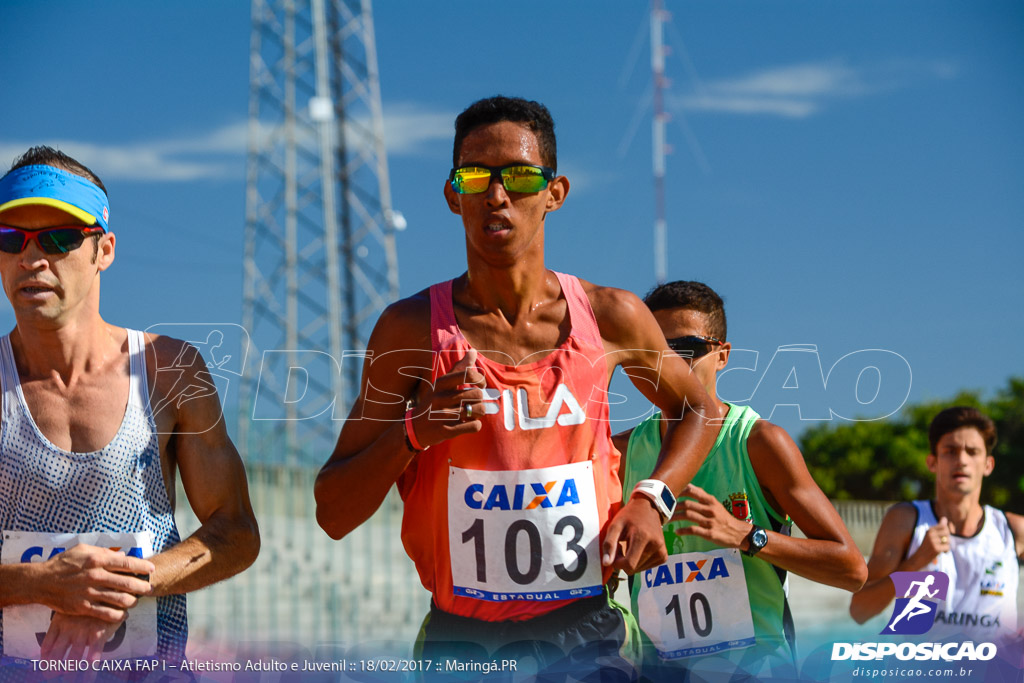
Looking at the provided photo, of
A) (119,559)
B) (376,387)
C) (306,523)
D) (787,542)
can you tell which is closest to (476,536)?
(376,387)

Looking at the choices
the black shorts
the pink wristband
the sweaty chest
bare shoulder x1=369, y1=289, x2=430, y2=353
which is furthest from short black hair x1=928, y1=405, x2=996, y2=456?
the sweaty chest

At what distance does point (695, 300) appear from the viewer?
513cm

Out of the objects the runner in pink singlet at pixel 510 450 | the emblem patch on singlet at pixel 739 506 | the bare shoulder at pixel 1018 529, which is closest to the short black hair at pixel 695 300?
the emblem patch on singlet at pixel 739 506

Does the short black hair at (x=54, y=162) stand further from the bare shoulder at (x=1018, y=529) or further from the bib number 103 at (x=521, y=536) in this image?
the bare shoulder at (x=1018, y=529)

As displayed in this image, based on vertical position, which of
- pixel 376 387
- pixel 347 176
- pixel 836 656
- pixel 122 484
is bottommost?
pixel 836 656

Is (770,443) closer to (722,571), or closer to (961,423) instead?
(722,571)

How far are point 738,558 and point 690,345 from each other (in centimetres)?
97

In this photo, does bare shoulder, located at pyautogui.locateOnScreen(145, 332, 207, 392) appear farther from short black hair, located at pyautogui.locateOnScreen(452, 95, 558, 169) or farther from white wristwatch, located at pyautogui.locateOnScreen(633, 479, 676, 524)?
white wristwatch, located at pyautogui.locateOnScreen(633, 479, 676, 524)

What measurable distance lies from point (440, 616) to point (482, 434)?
65 centimetres

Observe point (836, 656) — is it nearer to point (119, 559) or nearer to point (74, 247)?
point (119, 559)

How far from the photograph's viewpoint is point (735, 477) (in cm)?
467

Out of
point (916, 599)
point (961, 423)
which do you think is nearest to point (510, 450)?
point (916, 599)

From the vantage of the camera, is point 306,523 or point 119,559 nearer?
point 119,559

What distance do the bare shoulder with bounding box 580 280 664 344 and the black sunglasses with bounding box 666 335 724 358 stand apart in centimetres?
92
